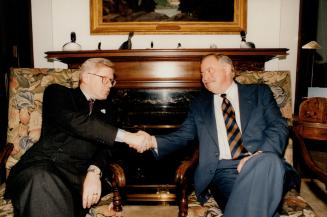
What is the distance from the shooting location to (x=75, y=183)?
70.1 inches

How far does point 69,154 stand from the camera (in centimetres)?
191

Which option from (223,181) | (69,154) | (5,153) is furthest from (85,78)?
(223,181)

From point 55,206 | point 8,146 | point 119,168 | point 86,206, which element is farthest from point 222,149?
point 8,146

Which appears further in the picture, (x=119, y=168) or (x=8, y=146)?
(x=8, y=146)

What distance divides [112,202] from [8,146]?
0.90m

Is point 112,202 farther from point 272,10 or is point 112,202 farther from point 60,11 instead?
point 272,10

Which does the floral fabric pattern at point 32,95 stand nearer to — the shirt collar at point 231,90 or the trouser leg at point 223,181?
the shirt collar at point 231,90

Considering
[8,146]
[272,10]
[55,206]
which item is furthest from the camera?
[272,10]

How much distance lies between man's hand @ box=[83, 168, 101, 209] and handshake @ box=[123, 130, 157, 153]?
32 cm

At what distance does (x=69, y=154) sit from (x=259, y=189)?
3.71 ft

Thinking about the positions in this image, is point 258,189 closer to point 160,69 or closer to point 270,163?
point 270,163

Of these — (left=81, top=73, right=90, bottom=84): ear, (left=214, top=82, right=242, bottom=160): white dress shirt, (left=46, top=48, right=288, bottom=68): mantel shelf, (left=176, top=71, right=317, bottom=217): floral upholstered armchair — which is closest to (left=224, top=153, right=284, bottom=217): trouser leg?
(left=176, top=71, right=317, bottom=217): floral upholstered armchair

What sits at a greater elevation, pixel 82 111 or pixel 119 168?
pixel 82 111

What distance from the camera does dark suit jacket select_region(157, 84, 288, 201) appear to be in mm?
2031
